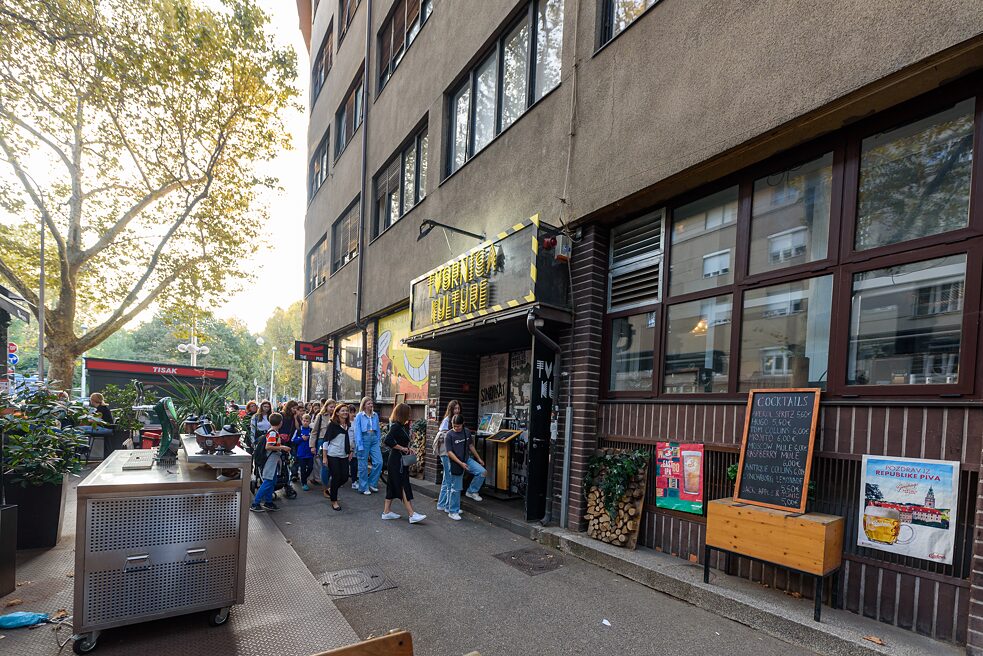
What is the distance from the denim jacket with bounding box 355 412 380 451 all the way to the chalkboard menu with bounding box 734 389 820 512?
20.2ft

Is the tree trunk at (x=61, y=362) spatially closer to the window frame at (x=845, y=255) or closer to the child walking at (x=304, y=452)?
the child walking at (x=304, y=452)

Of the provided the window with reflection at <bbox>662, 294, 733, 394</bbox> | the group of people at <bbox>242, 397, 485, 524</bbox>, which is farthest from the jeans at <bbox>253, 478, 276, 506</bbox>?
the window with reflection at <bbox>662, 294, 733, 394</bbox>

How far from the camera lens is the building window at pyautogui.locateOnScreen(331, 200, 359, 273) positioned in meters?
15.8

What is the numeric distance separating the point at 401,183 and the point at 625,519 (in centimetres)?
1003

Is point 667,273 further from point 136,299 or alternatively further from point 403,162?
point 136,299

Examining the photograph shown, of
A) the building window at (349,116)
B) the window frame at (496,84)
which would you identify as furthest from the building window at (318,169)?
the window frame at (496,84)

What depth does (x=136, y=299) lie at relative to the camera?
16953 mm

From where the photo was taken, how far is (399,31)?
13039mm

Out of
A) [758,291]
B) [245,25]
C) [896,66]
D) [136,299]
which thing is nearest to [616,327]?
[758,291]

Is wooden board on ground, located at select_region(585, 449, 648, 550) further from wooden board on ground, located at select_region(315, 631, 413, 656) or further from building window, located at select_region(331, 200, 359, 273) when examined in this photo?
building window, located at select_region(331, 200, 359, 273)

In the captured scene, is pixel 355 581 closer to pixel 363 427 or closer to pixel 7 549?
pixel 7 549

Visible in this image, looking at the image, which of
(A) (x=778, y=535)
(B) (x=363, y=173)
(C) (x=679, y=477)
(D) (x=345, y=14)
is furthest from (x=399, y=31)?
(A) (x=778, y=535)

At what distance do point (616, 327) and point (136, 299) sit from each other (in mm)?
17556

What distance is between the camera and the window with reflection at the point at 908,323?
3.56 m
